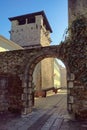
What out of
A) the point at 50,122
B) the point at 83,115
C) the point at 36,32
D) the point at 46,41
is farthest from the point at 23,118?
the point at 46,41

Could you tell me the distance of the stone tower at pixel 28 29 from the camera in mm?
20250

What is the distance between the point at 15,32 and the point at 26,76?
14061 mm

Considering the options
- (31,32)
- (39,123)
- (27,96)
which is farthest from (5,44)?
(39,123)

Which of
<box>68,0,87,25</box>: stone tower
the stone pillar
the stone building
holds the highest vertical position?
<box>68,0,87,25</box>: stone tower

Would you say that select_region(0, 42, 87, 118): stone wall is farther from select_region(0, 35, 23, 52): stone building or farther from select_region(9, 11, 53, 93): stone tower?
select_region(9, 11, 53, 93): stone tower

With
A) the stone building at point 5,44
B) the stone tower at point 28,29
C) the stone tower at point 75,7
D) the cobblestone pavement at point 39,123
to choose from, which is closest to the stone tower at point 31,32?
the stone tower at point 28,29

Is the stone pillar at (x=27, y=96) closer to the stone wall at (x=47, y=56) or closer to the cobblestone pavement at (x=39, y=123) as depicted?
the stone wall at (x=47, y=56)

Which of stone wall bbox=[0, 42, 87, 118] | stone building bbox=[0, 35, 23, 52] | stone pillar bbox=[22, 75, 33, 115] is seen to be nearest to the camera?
stone wall bbox=[0, 42, 87, 118]

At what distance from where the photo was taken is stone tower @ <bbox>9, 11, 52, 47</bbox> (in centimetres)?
2025

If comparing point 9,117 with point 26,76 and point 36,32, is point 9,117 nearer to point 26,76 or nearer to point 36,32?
point 26,76

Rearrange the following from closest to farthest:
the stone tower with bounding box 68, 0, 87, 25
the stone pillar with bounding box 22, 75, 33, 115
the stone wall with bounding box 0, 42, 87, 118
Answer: the stone wall with bounding box 0, 42, 87, 118 < the stone pillar with bounding box 22, 75, 33, 115 < the stone tower with bounding box 68, 0, 87, 25

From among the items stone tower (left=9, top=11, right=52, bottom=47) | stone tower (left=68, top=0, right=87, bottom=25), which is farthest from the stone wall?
stone tower (left=9, top=11, right=52, bottom=47)

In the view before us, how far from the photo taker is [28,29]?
20875mm

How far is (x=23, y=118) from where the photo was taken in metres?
7.30
